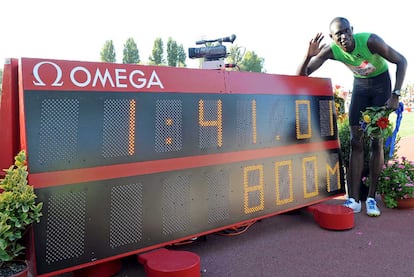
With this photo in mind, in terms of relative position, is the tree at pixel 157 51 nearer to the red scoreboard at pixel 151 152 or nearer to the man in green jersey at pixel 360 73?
the man in green jersey at pixel 360 73

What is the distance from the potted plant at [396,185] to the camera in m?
4.20

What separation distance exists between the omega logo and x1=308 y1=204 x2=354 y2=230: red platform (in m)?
2.10

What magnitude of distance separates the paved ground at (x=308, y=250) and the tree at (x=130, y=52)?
126ft

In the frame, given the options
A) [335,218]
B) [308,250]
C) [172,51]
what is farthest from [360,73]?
[172,51]

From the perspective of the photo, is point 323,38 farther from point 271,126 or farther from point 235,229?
point 235,229

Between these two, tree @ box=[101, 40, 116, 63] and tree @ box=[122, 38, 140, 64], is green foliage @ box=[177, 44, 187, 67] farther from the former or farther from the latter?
tree @ box=[101, 40, 116, 63]

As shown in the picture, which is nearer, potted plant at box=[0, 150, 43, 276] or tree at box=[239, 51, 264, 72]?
potted plant at box=[0, 150, 43, 276]

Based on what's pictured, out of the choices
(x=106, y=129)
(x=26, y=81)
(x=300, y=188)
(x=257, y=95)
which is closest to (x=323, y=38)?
(x=257, y=95)

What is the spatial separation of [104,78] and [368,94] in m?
3.03

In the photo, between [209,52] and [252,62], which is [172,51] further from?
[209,52]

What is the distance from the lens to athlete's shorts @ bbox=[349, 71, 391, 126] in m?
4.03

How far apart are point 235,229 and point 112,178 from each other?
1573 mm

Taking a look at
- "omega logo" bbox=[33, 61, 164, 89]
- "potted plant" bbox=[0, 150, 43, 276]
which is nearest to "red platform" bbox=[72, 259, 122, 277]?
"potted plant" bbox=[0, 150, 43, 276]

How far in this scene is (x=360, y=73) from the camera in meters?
4.08
